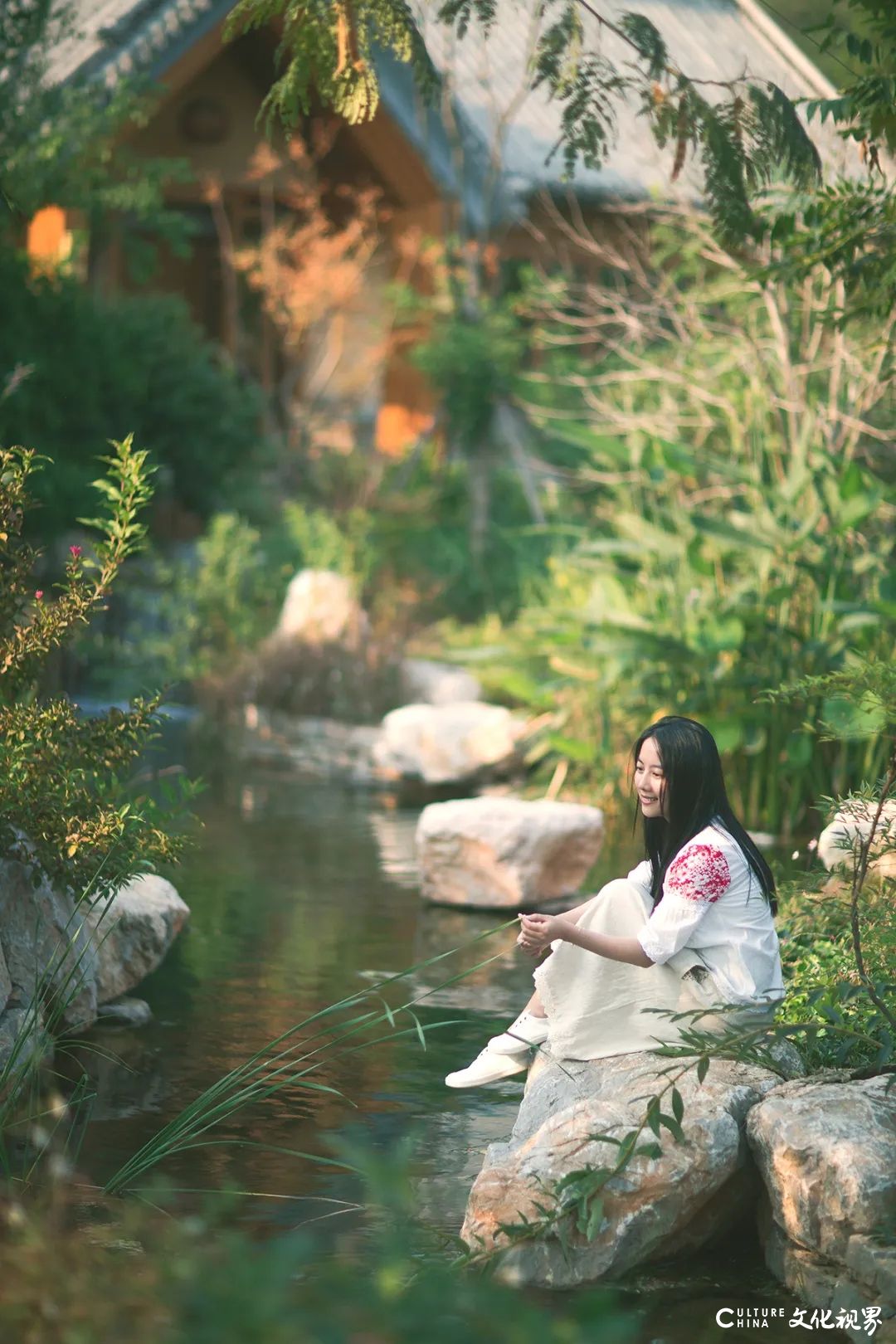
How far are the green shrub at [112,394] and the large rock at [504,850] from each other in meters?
4.13

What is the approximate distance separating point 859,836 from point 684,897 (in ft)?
1.49

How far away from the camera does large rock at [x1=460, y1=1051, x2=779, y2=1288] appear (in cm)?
363

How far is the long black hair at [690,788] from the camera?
4.37 m

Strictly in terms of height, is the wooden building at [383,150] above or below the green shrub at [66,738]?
below

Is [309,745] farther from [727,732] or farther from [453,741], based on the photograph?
[727,732]

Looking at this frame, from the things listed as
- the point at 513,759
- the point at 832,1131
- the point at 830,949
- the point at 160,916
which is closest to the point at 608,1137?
the point at 832,1131

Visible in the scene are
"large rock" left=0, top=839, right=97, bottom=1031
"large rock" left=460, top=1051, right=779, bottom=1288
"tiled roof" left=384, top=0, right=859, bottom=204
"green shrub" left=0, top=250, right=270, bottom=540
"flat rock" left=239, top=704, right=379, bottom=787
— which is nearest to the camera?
"large rock" left=460, top=1051, right=779, bottom=1288

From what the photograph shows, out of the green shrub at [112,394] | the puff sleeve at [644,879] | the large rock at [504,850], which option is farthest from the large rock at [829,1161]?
the green shrub at [112,394]

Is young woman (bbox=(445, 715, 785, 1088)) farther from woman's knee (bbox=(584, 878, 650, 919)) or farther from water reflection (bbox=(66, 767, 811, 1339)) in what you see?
water reflection (bbox=(66, 767, 811, 1339))

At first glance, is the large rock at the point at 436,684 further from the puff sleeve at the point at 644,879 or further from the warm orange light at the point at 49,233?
the puff sleeve at the point at 644,879

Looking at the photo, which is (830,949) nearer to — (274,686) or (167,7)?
(274,686)

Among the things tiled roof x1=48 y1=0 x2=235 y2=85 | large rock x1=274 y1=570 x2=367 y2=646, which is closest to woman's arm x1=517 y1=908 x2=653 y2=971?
large rock x1=274 y1=570 x2=367 y2=646

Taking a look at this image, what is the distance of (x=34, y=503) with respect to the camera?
4.79 meters

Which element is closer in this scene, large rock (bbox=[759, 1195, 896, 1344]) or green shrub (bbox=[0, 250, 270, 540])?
large rock (bbox=[759, 1195, 896, 1344])
